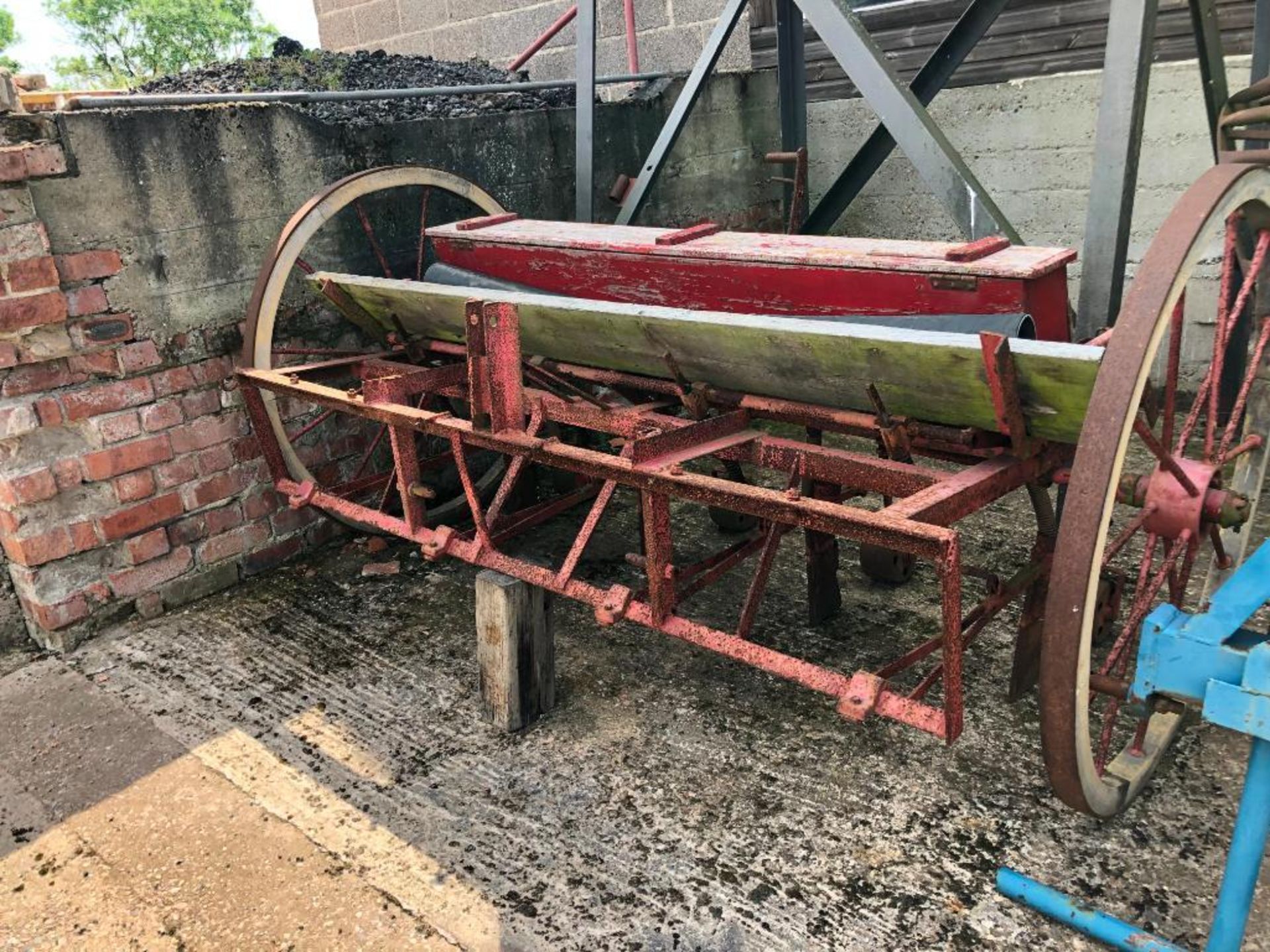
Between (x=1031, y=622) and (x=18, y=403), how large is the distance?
10.0 feet

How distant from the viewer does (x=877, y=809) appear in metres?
2.35

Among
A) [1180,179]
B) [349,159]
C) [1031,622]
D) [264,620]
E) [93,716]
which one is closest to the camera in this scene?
[1031,622]

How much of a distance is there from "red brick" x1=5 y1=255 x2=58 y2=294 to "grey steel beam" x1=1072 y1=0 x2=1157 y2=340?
2994 millimetres

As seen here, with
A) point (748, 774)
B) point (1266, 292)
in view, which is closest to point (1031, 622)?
point (748, 774)

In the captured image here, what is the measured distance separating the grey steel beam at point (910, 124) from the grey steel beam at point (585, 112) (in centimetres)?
116

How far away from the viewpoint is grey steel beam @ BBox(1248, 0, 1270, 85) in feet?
12.2

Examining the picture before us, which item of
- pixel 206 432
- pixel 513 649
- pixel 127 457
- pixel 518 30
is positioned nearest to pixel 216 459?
pixel 206 432

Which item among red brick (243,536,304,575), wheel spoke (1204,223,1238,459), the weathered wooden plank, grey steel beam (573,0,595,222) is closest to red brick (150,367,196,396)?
red brick (243,536,304,575)

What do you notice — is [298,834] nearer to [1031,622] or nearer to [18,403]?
[18,403]

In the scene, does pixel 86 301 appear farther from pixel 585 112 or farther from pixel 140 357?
pixel 585 112

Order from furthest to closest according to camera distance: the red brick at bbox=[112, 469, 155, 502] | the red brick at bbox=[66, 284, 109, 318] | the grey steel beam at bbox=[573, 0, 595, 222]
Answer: the grey steel beam at bbox=[573, 0, 595, 222]
the red brick at bbox=[112, 469, 155, 502]
the red brick at bbox=[66, 284, 109, 318]

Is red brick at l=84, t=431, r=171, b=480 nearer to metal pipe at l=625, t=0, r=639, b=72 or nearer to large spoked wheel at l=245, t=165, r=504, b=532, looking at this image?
large spoked wheel at l=245, t=165, r=504, b=532

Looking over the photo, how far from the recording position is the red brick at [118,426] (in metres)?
3.25

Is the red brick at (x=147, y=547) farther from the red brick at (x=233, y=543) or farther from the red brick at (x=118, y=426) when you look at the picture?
the red brick at (x=118, y=426)
